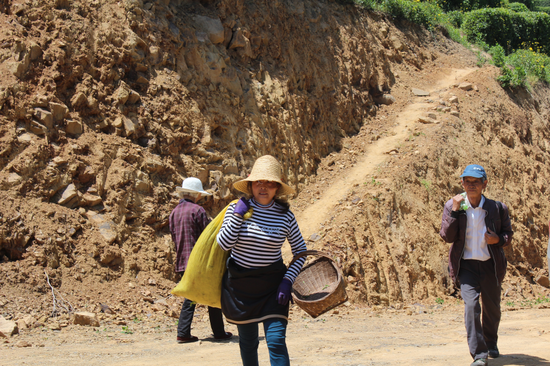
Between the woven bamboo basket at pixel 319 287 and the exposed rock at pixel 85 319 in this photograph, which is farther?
the exposed rock at pixel 85 319

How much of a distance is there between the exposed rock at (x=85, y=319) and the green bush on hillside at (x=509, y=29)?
1960 centimetres

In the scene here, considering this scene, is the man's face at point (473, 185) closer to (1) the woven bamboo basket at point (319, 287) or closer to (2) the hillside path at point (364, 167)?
(1) the woven bamboo basket at point (319, 287)

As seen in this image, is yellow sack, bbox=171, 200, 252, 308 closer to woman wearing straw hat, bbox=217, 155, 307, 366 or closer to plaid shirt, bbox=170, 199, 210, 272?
woman wearing straw hat, bbox=217, 155, 307, 366

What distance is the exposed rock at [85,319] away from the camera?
5770 mm

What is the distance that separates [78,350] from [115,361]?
58 cm

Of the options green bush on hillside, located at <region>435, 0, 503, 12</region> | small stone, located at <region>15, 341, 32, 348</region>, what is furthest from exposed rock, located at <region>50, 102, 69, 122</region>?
green bush on hillside, located at <region>435, 0, 503, 12</region>

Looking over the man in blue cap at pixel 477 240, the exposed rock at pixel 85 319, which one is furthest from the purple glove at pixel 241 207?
the exposed rock at pixel 85 319

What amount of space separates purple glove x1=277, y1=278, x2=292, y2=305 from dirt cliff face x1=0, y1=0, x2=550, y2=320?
4041 millimetres

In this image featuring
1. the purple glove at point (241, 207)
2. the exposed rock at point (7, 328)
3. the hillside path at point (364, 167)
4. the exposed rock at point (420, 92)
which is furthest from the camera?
the exposed rock at point (420, 92)

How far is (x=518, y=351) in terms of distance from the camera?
505 centimetres

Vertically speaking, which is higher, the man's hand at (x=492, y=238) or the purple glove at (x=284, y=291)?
the man's hand at (x=492, y=238)

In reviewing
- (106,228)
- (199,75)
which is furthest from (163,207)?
(199,75)

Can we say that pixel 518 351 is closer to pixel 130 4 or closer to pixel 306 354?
pixel 306 354

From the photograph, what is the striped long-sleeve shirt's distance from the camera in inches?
134
